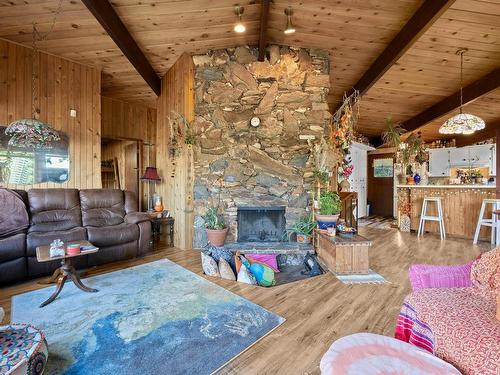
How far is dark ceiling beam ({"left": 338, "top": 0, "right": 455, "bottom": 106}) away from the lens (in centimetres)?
269

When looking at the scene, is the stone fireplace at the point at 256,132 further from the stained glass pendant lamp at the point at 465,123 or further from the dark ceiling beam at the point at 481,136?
the dark ceiling beam at the point at 481,136

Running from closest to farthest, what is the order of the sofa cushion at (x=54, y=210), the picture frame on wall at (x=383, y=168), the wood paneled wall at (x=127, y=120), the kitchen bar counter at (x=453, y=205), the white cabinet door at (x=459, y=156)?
the sofa cushion at (x=54, y=210) → the kitchen bar counter at (x=453, y=205) → the wood paneled wall at (x=127, y=120) → the white cabinet door at (x=459, y=156) → the picture frame on wall at (x=383, y=168)

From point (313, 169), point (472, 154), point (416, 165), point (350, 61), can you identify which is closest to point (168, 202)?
point (313, 169)

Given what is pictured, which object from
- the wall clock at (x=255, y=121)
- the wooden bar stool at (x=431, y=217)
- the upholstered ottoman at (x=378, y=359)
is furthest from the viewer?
the wooden bar stool at (x=431, y=217)

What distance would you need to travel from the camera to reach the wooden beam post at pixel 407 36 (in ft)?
8.82

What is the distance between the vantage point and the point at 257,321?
1.98m

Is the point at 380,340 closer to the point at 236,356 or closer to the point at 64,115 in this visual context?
the point at 236,356

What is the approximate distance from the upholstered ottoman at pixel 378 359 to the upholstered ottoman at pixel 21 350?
1.35 meters

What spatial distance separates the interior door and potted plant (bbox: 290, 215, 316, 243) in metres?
3.90

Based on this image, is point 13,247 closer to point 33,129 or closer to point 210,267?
point 33,129

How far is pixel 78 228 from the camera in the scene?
129 inches

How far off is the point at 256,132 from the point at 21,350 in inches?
134

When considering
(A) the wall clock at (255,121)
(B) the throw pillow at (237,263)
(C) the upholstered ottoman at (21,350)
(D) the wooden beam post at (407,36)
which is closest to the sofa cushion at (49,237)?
(C) the upholstered ottoman at (21,350)

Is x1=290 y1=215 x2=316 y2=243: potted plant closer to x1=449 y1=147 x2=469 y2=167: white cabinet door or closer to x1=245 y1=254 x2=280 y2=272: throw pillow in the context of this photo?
x1=245 y1=254 x2=280 y2=272: throw pillow
